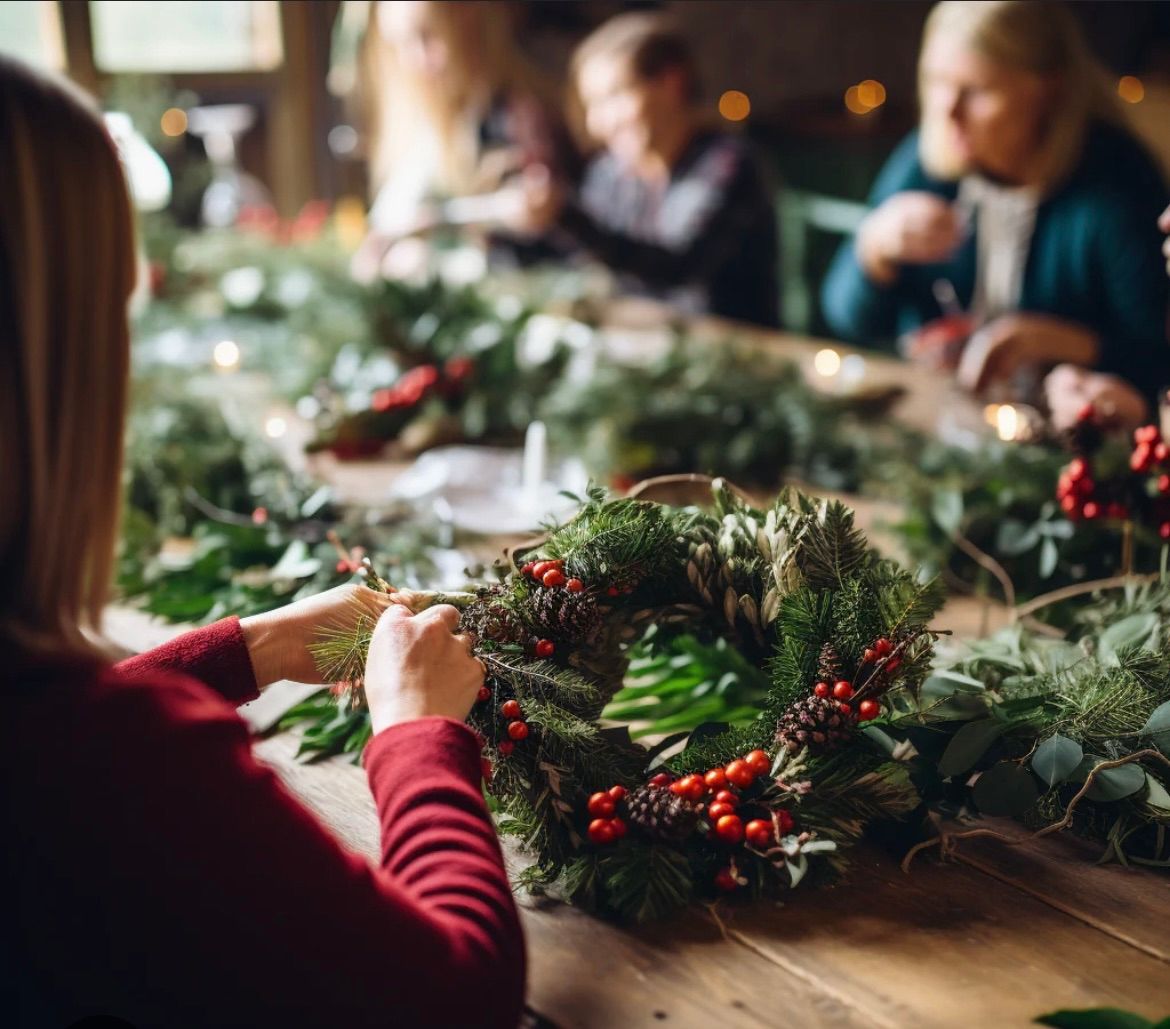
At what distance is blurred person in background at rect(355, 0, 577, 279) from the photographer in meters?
3.24

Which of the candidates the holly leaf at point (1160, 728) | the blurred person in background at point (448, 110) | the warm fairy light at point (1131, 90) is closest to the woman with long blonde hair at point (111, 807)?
the holly leaf at point (1160, 728)

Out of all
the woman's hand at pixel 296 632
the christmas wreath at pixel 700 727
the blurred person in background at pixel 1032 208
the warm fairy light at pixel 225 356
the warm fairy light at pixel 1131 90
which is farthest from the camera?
the warm fairy light at pixel 1131 90

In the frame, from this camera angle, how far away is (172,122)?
142 inches

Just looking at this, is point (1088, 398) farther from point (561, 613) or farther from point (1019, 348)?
point (561, 613)

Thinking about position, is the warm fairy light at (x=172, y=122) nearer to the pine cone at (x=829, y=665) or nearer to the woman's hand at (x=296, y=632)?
the woman's hand at (x=296, y=632)

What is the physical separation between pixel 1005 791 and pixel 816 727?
0.49ft

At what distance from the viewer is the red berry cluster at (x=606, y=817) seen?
80 centimetres

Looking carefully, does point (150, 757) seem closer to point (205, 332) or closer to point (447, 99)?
point (205, 332)

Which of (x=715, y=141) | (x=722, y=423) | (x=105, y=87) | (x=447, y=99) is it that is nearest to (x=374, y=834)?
(x=722, y=423)

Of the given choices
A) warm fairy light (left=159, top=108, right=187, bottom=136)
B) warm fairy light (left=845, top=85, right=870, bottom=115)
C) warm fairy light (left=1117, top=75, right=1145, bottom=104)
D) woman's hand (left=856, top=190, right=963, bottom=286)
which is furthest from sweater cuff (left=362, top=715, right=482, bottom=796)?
warm fairy light (left=845, top=85, right=870, bottom=115)

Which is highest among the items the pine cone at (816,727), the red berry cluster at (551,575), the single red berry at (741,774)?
the red berry cluster at (551,575)

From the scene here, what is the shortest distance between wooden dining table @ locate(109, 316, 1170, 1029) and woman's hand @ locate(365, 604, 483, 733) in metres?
0.14

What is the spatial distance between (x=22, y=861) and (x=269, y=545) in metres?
0.80

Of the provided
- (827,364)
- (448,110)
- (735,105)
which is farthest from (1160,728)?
(735,105)
